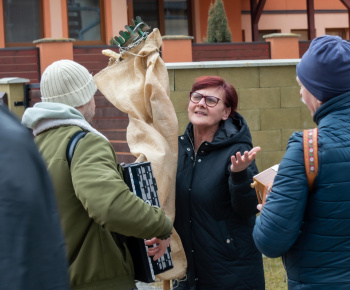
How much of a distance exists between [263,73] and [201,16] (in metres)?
15.0

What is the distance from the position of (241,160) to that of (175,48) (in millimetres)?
10533

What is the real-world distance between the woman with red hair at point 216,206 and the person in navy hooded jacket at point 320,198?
0.88 m

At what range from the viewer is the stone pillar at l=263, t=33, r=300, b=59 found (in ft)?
48.1

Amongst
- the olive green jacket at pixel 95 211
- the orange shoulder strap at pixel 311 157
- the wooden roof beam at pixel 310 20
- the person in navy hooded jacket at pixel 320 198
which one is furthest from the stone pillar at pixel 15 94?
the wooden roof beam at pixel 310 20

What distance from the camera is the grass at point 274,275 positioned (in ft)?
21.0

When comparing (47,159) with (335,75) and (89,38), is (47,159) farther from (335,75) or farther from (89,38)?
(89,38)

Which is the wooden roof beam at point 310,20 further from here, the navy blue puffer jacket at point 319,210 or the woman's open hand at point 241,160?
the navy blue puffer jacket at point 319,210

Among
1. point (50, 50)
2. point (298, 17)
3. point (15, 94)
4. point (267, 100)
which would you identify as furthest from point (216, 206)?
point (298, 17)

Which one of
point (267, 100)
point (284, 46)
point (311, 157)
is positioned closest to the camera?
point (311, 157)

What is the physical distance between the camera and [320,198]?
2.74m

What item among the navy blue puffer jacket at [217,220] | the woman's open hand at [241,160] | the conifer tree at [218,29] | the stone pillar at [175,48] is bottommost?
the navy blue puffer jacket at [217,220]

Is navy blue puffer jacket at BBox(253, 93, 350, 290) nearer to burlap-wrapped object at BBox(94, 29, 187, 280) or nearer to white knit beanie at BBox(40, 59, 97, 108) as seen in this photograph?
white knit beanie at BBox(40, 59, 97, 108)

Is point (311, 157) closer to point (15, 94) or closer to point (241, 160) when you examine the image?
point (241, 160)

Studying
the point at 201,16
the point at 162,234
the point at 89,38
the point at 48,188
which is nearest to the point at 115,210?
the point at 162,234
